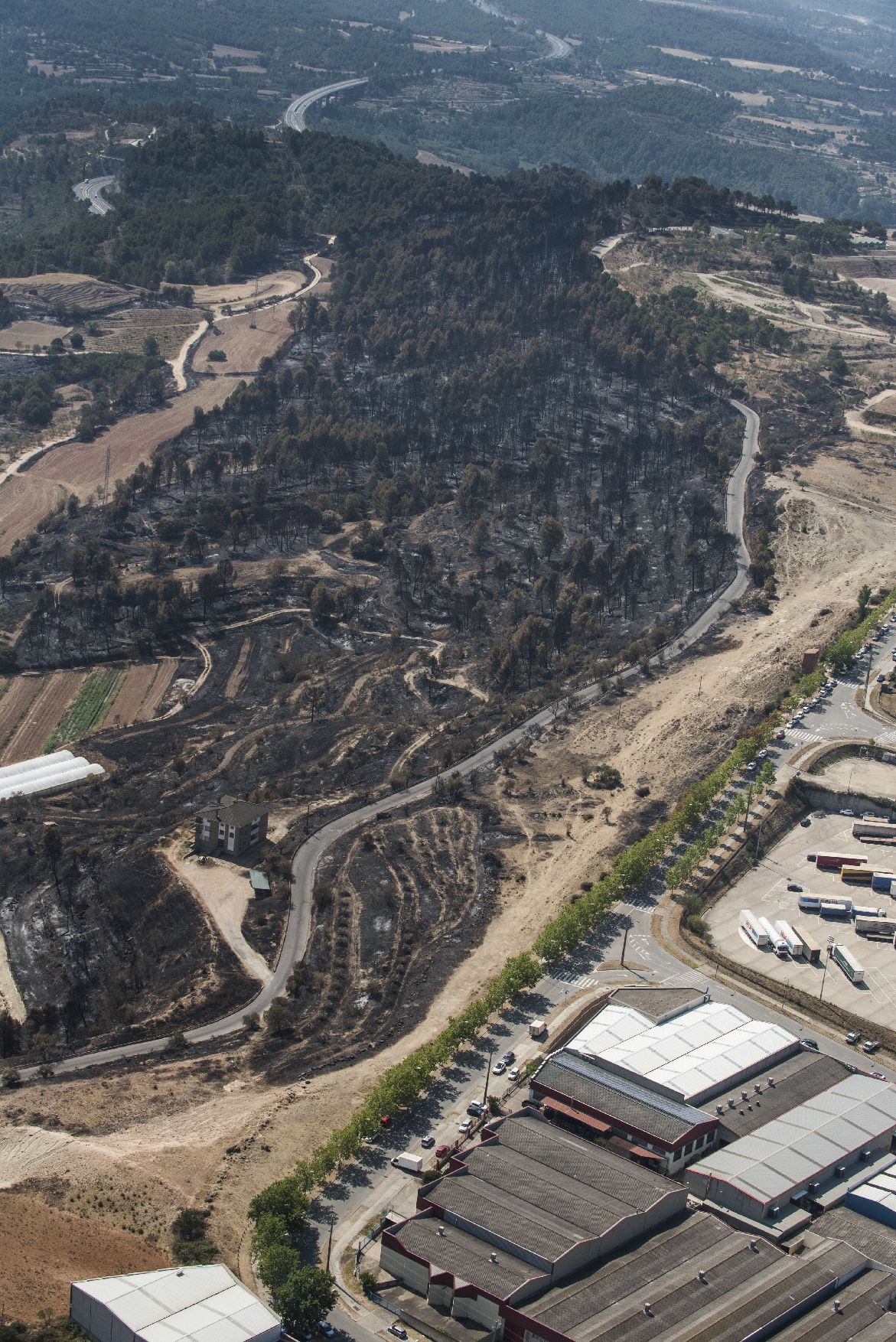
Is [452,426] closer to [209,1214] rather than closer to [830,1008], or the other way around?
[830,1008]

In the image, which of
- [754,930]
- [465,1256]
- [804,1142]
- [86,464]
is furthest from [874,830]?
[86,464]

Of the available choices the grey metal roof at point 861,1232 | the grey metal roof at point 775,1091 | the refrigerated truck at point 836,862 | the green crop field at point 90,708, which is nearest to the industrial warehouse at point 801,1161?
the grey metal roof at point 775,1091

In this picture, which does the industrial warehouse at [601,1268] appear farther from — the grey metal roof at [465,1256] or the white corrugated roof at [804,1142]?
the white corrugated roof at [804,1142]

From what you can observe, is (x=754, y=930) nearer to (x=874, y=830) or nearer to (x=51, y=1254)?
(x=874, y=830)

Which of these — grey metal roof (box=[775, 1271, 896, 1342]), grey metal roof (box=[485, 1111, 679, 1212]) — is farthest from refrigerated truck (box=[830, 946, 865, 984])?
grey metal roof (box=[775, 1271, 896, 1342])

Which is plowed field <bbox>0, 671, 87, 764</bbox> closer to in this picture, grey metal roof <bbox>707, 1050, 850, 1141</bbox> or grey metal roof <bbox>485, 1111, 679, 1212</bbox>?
→ grey metal roof <bbox>485, 1111, 679, 1212</bbox>

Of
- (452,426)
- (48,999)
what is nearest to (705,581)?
(452,426)


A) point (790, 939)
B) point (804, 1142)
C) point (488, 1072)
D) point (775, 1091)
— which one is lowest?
point (488, 1072)
